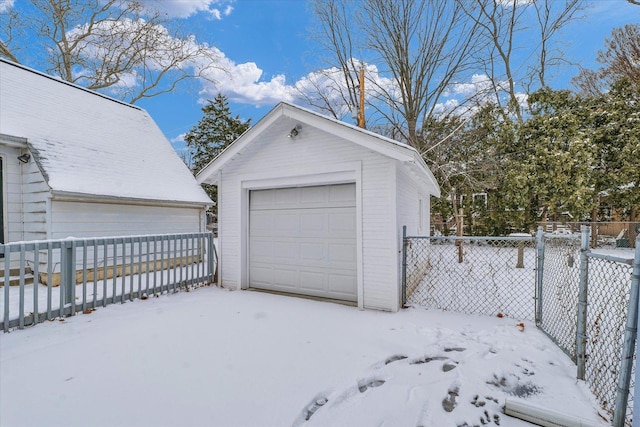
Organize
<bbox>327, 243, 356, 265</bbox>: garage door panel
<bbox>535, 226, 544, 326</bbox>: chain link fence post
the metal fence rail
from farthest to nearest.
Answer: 1. <bbox>327, 243, 356, 265</bbox>: garage door panel
2. <bbox>535, 226, 544, 326</bbox>: chain link fence post
3. the metal fence rail

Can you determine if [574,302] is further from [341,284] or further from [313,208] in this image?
[313,208]

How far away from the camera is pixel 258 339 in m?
3.78

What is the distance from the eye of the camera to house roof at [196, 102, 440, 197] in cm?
461

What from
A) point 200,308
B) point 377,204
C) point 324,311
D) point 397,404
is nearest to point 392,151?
point 377,204

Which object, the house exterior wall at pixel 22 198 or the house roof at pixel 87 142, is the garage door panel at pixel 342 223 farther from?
the house exterior wall at pixel 22 198

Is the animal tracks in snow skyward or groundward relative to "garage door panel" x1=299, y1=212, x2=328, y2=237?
groundward

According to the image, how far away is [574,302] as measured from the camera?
3.46 meters

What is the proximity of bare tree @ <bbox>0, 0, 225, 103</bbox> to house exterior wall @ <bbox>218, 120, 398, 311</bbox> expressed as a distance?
47.4ft

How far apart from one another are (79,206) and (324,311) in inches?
252

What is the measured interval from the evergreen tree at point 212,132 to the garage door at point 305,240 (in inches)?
608

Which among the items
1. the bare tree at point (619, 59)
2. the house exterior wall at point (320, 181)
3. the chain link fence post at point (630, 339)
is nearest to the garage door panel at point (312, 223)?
the house exterior wall at point (320, 181)

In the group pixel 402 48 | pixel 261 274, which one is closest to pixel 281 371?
pixel 261 274

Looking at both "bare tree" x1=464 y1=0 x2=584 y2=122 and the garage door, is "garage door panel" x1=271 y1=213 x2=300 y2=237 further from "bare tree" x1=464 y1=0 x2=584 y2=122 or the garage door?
"bare tree" x1=464 y1=0 x2=584 y2=122

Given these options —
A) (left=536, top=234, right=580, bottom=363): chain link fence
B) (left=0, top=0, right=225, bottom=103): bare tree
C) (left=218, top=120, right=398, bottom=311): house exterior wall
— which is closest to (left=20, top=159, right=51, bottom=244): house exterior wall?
(left=218, top=120, right=398, bottom=311): house exterior wall
